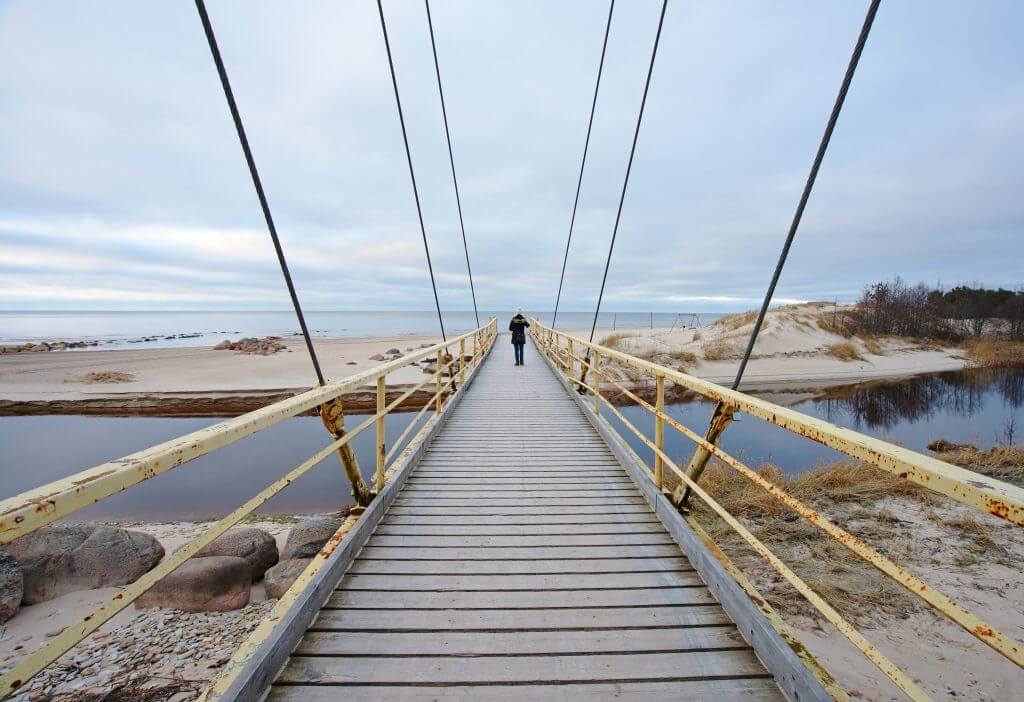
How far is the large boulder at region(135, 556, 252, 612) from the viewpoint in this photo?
13.8ft

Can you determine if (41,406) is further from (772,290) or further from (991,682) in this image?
(991,682)

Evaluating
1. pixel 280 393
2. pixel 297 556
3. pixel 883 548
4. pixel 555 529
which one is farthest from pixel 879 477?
pixel 280 393

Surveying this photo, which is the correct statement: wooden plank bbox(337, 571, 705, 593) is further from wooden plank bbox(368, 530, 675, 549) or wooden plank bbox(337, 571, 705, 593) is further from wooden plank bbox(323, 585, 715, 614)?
wooden plank bbox(368, 530, 675, 549)

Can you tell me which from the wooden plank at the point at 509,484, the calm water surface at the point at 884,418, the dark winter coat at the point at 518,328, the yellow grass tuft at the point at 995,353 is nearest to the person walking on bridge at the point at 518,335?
the dark winter coat at the point at 518,328

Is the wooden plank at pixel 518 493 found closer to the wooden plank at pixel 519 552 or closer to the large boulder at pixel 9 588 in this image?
the wooden plank at pixel 519 552

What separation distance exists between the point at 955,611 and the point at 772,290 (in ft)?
8.71

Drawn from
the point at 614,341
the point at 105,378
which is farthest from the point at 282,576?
the point at 614,341

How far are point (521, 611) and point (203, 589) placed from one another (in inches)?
149

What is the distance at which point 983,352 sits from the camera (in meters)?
24.1

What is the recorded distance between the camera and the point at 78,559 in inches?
184

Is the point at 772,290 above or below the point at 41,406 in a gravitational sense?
above

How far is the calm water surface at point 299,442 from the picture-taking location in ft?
26.5

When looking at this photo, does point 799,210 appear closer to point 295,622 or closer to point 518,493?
point 518,493

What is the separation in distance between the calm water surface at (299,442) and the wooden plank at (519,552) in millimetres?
5489
